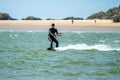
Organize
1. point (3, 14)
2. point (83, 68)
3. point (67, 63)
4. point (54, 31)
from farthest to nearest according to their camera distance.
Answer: point (3, 14), point (54, 31), point (67, 63), point (83, 68)

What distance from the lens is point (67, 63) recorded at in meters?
18.2

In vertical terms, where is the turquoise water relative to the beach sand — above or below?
above

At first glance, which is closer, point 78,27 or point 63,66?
point 63,66

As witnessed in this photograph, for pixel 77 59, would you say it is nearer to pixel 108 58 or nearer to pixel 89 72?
pixel 108 58

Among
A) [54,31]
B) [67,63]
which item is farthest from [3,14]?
[67,63]

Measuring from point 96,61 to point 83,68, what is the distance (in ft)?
7.22

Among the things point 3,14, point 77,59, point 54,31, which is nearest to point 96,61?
point 77,59

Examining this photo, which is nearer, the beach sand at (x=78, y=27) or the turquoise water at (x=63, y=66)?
the turquoise water at (x=63, y=66)

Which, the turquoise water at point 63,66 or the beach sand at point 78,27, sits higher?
the turquoise water at point 63,66

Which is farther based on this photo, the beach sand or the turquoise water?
the beach sand

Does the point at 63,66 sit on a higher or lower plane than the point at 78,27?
higher

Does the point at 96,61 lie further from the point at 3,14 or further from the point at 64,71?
the point at 3,14

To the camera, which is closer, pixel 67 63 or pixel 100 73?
Answer: pixel 100 73

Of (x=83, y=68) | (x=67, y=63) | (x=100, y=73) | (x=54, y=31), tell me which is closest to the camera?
(x=100, y=73)
